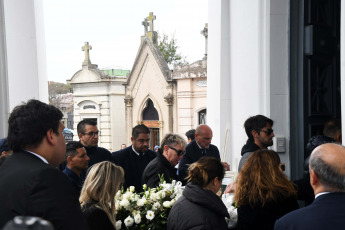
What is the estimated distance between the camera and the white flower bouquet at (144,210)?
355 centimetres

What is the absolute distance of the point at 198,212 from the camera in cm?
305

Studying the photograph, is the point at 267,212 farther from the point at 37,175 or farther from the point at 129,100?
the point at 129,100

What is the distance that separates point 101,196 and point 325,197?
60.9 inches

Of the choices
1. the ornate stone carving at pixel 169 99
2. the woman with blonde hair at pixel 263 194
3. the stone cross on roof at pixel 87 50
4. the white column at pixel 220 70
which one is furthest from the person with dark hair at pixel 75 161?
the stone cross on roof at pixel 87 50

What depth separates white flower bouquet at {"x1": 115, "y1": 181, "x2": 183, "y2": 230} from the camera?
3.55 metres

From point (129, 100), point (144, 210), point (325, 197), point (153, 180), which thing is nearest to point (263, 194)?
point (325, 197)

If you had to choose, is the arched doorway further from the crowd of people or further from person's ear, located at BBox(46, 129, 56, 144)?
person's ear, located at BBox(46, 129, 56, 144)

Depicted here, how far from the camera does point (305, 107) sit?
6336 mm

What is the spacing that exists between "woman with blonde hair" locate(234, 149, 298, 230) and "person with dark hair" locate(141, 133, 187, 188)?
4.32ft

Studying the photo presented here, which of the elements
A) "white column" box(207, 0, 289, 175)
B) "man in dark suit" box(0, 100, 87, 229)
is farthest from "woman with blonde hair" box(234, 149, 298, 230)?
"white column" box(207, 0, 289, 175)

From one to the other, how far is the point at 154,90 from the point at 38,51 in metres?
13.2

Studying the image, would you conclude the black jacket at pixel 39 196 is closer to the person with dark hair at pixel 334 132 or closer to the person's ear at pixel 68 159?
the person's ear at pixel 68 159

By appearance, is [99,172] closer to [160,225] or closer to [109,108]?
[160,225]

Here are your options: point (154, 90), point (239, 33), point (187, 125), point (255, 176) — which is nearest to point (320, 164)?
point (255, 176)
